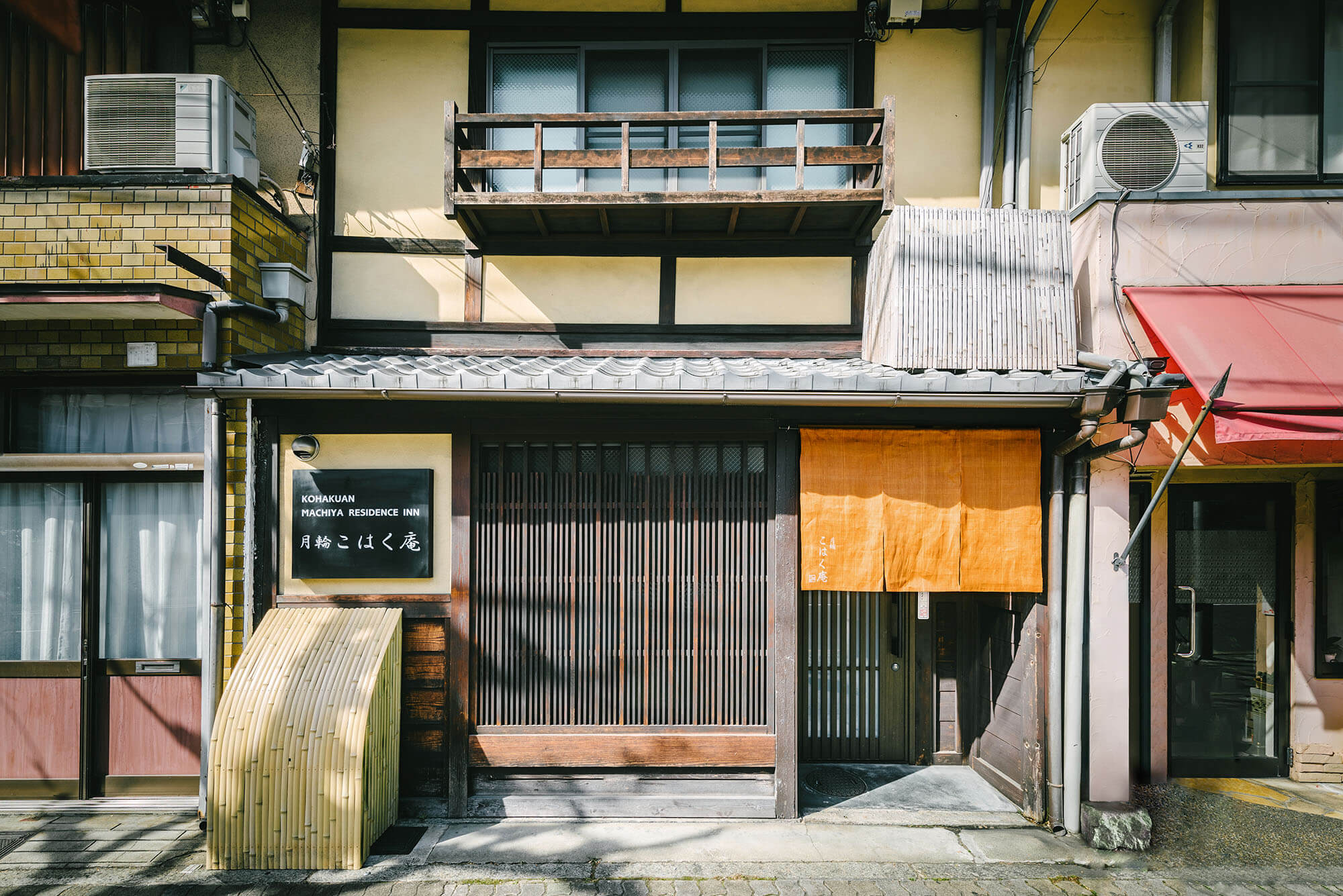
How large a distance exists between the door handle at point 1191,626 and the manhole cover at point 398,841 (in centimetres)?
707

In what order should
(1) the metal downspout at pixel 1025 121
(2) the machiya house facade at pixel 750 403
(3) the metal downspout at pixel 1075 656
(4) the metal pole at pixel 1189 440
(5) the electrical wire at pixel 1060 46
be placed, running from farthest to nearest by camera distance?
(5) the electrical wire at pixel 1060 46
(1) the metal downspout at pixel 1025 121
(2) the machiya house facade at pixel 750 403
(3) the metal downspout at pixel 1075 656
(4) the metal pole at pixel 1189 440

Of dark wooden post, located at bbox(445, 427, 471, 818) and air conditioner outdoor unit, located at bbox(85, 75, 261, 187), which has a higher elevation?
air conditioner outdoor unit, located at bbox(85, 75, 261, 187)

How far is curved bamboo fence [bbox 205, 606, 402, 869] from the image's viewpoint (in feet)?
15.9

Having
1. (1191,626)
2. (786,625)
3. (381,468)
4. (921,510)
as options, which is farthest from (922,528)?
(381,468)

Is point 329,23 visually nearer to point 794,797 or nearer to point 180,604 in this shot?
point 180,604

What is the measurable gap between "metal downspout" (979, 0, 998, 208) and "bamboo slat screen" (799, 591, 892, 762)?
412cm

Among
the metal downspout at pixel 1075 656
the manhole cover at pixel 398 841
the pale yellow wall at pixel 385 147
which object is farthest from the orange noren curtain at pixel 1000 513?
the pale yellow wall at pixel 385 147

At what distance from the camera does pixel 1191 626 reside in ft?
21.5

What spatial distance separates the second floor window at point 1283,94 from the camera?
6121mm

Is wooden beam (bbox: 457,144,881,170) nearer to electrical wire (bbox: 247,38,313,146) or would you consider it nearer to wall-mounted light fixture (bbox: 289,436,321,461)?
electrical wire (bbox: 247,38,313,146)

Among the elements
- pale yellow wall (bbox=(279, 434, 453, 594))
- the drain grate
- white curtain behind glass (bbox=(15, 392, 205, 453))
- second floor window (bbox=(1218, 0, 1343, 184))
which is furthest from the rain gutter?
the drain grate

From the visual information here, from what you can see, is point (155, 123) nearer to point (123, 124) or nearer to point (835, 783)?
point (123, 124)

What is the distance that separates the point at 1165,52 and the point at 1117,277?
2571mm

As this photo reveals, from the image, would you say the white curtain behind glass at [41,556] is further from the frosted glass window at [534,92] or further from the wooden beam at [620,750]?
the frosted glass window at [534,92]
